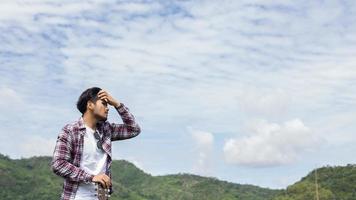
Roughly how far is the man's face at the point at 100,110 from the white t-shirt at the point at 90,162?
0.34 feet

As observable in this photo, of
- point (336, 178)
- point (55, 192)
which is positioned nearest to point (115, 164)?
point (55, 192)

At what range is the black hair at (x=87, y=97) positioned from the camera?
139 inches

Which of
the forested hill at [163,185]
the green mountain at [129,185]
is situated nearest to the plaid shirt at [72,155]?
the forested hill at [163,185]

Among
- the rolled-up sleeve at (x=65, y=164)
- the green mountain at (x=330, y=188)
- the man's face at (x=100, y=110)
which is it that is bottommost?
the rolled-up sleeve at (x=65, y=164)

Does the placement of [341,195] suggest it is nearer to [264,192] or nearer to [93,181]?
[93,181]

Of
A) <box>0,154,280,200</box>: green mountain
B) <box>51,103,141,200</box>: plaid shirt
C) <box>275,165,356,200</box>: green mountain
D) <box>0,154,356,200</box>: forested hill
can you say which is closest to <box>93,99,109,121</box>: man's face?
<box>51,103,141,200</box>: plaid shirt

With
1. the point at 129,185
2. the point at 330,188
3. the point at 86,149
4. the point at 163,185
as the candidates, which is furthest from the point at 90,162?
the point at 129,185

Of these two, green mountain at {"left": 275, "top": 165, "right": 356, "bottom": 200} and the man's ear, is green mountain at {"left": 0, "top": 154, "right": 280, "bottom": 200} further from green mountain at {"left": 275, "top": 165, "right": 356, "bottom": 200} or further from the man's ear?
the man's ear

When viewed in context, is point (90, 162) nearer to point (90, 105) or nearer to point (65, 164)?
point (65, 164)

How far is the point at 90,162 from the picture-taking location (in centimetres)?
345

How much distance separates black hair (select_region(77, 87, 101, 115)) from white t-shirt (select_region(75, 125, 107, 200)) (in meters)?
0.15

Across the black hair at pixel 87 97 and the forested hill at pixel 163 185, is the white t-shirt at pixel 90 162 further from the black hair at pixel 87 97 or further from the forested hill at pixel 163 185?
the forested hill at pixel 163 185

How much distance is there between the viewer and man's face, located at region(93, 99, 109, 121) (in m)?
3.53

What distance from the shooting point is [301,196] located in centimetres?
7506
